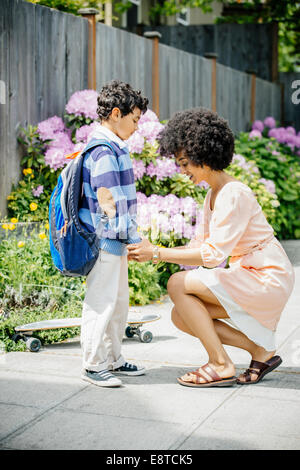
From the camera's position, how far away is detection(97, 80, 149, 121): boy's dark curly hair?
13.4ft

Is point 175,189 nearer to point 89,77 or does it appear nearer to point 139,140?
point 139,140

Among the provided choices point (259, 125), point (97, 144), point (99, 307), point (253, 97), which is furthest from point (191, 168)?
point (253, 97)

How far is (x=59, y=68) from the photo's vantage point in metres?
7.21

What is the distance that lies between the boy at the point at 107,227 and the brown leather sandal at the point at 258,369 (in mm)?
692

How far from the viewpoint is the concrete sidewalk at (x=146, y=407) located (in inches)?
124

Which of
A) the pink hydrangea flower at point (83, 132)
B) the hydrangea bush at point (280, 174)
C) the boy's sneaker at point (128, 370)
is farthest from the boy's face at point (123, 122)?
the hydrangea bush at point (280, 174)

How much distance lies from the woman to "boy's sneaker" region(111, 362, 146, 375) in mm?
→ 301

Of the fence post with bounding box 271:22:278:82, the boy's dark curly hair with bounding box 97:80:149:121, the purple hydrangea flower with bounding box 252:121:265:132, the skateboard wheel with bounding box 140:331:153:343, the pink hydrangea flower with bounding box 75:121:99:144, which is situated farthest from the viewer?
the fence post with bounding box 271:22:278:82

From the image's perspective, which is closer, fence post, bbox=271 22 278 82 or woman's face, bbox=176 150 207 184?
woman's face, bbox=176 150 207 184

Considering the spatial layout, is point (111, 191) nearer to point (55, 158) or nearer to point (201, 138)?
point (201, 138)

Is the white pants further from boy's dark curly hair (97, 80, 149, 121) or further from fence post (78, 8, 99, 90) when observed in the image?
fence post (78, 8, 99, 90)

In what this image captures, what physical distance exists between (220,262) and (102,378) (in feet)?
2.87

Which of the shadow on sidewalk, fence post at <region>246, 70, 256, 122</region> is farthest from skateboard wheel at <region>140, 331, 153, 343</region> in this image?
fence post at <region>246, 70, 256, 122</region>

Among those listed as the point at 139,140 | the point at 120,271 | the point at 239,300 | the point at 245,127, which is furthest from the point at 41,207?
the point at 245,127
